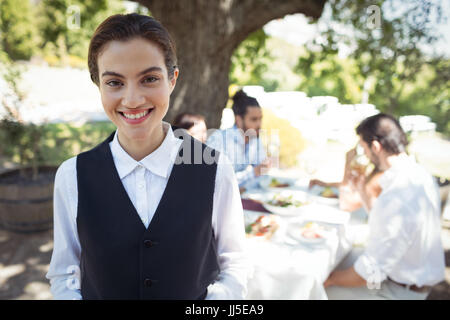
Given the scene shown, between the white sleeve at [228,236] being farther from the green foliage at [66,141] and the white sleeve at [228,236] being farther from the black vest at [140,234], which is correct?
the green foliage at [66,141]

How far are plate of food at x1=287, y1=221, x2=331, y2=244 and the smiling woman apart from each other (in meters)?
1.00

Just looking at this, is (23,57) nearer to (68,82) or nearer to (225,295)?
(68,82)

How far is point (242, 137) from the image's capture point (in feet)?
12.1

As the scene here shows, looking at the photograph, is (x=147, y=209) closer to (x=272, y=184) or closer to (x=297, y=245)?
(x=297, y=245)

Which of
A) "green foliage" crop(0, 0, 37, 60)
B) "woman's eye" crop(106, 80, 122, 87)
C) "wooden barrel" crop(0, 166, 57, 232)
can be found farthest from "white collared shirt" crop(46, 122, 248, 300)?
"green foliage" crop(0, 0, 37, 60)

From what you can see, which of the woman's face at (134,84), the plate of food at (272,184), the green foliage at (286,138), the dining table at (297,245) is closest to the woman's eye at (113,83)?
the woman's face at (134,84)

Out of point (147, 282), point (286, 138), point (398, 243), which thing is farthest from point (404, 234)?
point (286, 138)

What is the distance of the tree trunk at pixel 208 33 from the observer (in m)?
3.37

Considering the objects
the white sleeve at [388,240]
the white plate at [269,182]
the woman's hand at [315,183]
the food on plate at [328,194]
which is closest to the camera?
the white sleeve at [388,240]

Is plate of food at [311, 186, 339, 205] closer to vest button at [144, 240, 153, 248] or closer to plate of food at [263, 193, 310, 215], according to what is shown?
plate of food at [263, 193, 310, 215]

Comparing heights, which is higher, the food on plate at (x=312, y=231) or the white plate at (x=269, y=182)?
the white plate at (x=269, y=182)

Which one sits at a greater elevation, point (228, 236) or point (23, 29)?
point (23, 29)

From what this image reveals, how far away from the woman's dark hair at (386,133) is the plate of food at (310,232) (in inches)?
29.7

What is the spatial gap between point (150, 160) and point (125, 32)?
417 millimetres
